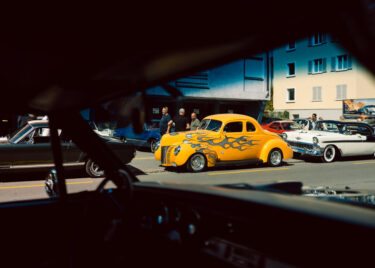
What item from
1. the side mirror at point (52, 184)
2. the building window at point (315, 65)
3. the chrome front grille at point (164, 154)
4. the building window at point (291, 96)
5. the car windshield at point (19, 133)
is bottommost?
the chrome front grille at point (164, 154)

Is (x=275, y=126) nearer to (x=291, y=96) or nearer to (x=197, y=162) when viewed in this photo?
(x=197, y=162)

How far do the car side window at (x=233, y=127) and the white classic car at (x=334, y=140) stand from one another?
325 cm

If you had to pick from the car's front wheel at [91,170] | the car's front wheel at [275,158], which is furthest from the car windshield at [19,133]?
the car's front wheel at [275,158]

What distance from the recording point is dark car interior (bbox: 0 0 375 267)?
884mm

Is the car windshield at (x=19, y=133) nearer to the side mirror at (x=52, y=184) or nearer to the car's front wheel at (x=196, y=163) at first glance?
the car's front wheel at (x=196, y=163)

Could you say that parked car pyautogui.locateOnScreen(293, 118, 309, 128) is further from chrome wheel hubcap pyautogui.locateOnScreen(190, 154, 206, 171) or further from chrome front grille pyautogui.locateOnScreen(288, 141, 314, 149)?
chrome wheel hubcap pyautogui.locateOnScreen(190, 154, 206, 171)

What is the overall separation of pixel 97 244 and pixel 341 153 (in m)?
12.6

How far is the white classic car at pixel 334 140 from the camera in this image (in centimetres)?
1279

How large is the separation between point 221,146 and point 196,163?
0.94 meters

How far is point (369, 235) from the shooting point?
4.26ft

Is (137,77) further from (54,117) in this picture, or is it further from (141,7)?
(54,117)

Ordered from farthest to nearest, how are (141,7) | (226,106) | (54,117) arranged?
(226,106), (54,117), (141,7)

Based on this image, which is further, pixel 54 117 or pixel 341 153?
pixel 341 153

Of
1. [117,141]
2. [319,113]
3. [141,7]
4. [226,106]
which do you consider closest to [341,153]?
[117,141]
